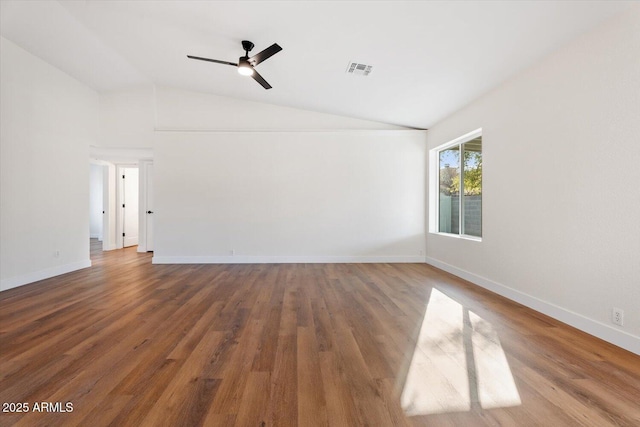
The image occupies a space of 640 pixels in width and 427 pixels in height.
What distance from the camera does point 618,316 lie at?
2189 mm

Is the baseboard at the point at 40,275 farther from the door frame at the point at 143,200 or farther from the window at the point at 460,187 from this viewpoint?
the window at the point at 460,187

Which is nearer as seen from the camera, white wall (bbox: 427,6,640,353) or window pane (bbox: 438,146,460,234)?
white wall (bbox: 427,6,640,353)

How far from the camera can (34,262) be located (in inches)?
165

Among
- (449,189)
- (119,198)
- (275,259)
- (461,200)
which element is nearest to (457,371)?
(461,200)

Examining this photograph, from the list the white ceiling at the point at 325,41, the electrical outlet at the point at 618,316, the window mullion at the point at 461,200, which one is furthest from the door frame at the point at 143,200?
the electrical outlet at the point at 618,316

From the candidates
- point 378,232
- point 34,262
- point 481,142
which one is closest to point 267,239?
point 378,232

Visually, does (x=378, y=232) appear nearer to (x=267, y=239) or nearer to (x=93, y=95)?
(x=267, y=239)

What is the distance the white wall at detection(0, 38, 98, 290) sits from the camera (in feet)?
12.5

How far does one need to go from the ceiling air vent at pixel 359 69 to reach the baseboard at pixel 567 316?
3.27m

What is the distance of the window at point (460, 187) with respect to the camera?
13.9 feet

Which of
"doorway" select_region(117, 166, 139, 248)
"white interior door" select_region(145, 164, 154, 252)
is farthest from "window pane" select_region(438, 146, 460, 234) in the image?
"doorway" select_region(117, 166, 139, 248)

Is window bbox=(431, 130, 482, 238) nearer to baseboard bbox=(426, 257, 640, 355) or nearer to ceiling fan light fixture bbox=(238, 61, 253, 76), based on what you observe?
baseboard bbox=(426, 257, 640, 355)

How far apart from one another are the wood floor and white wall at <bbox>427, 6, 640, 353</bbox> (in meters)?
0.34

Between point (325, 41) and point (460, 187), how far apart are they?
310cm
